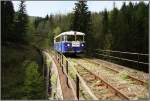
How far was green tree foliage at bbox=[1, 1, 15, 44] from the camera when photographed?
55250 mm

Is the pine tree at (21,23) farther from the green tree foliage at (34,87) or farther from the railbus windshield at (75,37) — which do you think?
the railbus windshield at (75,37)

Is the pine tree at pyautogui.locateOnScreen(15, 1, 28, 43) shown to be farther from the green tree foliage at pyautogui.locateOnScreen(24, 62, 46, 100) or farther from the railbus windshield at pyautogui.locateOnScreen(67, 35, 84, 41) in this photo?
the railbus windshield at pyautogui.locateOnScreen(67, 35, 84, 41)

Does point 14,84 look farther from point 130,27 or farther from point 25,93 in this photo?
point 130,27

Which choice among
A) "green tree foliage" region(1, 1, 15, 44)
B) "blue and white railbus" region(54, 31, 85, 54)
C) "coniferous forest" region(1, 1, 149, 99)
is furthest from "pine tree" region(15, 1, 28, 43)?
"blue and white railbus" region(54, 31, 85, 54)

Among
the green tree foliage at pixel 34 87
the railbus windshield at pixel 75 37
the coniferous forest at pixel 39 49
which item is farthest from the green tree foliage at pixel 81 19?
the railbus windshield at pixel 75 37

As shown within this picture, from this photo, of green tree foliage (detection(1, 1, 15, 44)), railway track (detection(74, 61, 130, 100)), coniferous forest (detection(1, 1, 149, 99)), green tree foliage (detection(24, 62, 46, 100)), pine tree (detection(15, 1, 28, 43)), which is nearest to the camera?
railway track (detection(74, 61, 130, 100))

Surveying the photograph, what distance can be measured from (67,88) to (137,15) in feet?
201

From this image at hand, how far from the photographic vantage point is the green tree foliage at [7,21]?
181 feet

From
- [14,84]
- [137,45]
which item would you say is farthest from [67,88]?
[137,45]

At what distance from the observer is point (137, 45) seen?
58.2m

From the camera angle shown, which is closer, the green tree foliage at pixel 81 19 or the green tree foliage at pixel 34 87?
the green tree foliage at pixel 34 87

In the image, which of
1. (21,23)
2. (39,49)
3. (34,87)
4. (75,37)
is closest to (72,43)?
(75,37)

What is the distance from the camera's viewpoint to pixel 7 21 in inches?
2227

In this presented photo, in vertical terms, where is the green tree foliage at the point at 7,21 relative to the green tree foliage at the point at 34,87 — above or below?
above
